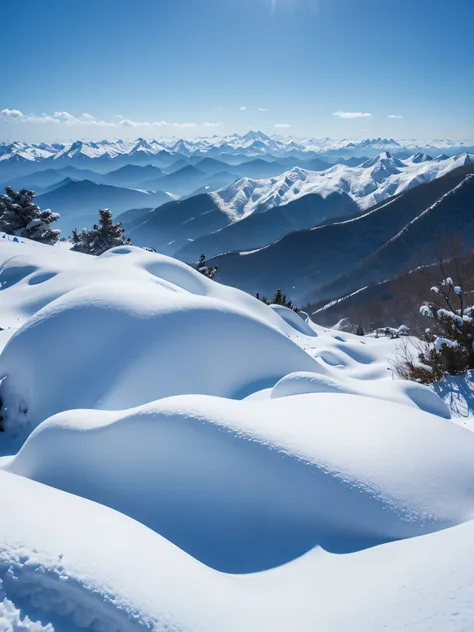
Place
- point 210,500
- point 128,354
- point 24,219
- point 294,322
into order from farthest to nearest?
point 24,219, point 294,322, point 128,354, point 210,500

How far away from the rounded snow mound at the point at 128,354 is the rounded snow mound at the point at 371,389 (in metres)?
0.86

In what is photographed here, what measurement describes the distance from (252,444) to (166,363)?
324 cm

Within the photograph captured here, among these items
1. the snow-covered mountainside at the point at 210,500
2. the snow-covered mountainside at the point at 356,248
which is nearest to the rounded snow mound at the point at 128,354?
the snow-covered mountainside at the point at 210,500

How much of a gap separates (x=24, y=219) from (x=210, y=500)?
35.2 metres

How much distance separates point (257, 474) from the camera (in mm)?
3789

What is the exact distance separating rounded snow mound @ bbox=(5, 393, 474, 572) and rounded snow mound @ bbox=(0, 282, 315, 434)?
1666mm

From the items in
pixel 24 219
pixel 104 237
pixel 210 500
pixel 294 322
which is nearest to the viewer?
pixel 210 500

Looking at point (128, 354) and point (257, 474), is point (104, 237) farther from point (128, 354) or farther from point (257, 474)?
point (257, 474)

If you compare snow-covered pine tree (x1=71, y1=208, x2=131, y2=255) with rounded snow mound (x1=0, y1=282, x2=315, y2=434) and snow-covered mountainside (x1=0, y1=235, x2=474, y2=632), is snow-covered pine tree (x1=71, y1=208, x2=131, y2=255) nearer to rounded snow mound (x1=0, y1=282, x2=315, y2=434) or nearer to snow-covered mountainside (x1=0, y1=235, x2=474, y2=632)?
rounded snow mound (x1=0, y1=282, x2=315, y2=434)

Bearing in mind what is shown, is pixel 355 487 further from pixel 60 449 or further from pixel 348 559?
pixel 60 449

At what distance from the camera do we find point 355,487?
3.65 metres

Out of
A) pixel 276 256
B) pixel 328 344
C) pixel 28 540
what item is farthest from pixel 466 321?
pixel 276 256

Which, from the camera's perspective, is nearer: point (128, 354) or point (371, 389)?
point (128, 354)

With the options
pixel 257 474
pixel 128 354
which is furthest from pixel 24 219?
pixel 257 474
